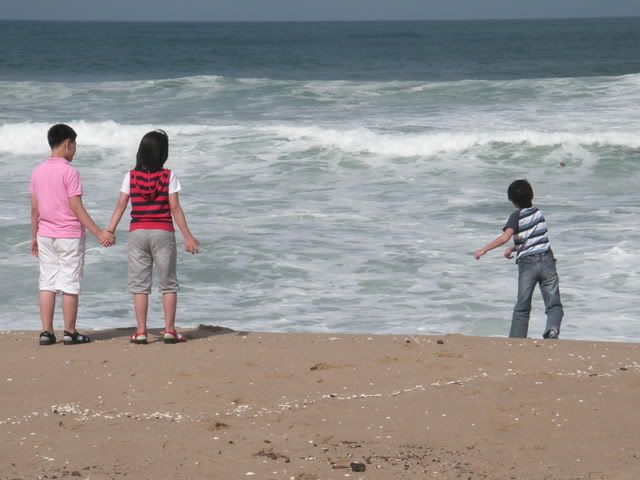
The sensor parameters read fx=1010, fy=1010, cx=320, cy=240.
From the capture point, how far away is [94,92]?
29641mm

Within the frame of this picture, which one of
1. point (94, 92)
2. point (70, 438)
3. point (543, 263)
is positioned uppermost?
point (94, 92)

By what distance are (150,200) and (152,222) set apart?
0.44ft

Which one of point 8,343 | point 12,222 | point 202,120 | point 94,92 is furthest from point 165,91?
point 8,343

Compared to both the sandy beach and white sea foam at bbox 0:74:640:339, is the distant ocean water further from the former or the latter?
the sandy beach

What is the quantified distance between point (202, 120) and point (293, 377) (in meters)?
17.7

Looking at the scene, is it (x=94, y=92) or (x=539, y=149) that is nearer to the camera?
(x=539, y=149)

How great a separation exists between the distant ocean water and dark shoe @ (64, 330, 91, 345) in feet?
6.26

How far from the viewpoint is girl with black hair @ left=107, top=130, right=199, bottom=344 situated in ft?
18.8

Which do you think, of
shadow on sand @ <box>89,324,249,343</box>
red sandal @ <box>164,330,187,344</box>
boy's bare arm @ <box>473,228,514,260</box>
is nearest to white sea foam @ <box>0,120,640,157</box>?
boy's bare arm @ <box>473,228,514,260</box>

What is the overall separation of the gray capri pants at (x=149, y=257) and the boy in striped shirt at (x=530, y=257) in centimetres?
207

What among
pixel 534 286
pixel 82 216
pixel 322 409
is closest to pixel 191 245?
pixel 82 216

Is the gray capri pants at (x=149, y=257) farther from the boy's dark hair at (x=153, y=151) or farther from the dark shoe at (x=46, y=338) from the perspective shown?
the dark shoe at (x=46, y=338)

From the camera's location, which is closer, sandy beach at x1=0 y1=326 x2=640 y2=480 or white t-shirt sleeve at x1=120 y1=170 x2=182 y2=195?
sandy beach at x1=0 y1=326 x2=640 y2=480

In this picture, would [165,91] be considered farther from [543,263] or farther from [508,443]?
[508,443]
